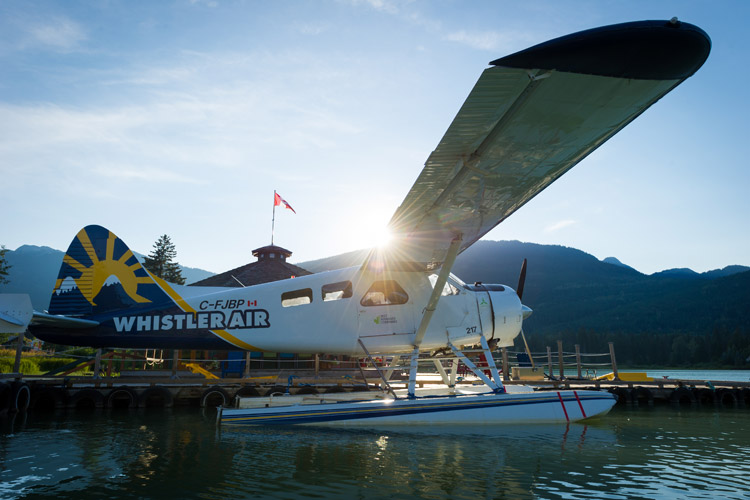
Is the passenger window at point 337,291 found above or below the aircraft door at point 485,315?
above

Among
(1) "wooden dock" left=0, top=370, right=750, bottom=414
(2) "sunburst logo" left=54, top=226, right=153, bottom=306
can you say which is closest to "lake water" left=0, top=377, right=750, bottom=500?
(2) "sunburst logo" left=54, top=226, right=153, bottom=306

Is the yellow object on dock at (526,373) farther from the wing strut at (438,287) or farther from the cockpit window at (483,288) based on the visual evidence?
the wing strut at (438,287)

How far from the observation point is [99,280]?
967cm

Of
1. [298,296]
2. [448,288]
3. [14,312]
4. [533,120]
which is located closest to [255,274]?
[298,296]

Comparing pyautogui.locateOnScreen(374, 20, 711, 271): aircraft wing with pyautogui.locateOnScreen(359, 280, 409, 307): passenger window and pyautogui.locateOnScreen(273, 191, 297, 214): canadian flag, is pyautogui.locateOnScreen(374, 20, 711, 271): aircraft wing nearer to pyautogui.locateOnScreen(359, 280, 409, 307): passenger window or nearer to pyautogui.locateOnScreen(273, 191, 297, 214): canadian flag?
pyautogui.locateOnScreen(359, 280, 409, 307): passenger window

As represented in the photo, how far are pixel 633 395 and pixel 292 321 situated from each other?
14.1 meters

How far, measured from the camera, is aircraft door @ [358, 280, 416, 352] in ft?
31.6

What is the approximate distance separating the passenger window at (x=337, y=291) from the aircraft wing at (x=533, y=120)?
2.69 ft

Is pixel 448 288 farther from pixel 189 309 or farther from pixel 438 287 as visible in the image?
pixel 189 309

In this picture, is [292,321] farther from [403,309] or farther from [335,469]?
[335,469]

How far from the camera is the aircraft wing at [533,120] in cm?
479

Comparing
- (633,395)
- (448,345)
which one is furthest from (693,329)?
(448,345)

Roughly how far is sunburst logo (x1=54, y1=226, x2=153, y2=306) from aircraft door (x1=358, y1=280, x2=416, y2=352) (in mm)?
4699

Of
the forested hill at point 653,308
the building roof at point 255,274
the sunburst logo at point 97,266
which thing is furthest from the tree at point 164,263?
the forested hill at point 653,308
